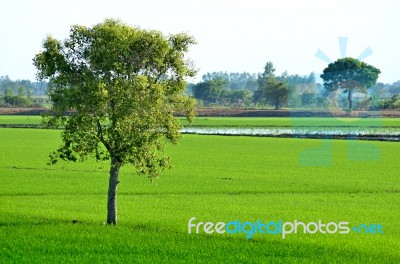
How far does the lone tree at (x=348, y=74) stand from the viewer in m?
110

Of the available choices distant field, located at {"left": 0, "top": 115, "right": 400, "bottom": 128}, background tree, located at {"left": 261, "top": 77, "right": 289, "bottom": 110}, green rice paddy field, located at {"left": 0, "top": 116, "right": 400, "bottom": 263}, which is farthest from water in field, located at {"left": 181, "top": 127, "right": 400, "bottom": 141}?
background tree, located at {"left": 261, "top": 77, "right": 289, "bottom": 110}

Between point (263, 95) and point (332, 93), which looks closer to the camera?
point (332, 93)

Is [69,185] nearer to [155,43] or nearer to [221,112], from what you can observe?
[155,43]

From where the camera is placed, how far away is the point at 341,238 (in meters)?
14.2

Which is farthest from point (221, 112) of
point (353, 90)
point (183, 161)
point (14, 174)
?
point (14, 174)

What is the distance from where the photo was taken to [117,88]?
14570 millimetres

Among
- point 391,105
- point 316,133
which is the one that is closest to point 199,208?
point 316,133

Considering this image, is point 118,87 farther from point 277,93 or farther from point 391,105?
point 277,93

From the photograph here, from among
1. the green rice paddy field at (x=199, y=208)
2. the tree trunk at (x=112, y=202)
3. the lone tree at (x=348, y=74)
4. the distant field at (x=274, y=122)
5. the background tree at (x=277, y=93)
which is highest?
the lone tree at (x=348, y=74)

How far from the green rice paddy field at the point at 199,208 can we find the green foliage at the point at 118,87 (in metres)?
0.96

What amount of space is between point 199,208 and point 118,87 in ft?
16.2

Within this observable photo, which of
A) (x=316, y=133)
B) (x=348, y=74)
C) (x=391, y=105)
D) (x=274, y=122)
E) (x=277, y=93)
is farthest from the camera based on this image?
(x=277, y=93)

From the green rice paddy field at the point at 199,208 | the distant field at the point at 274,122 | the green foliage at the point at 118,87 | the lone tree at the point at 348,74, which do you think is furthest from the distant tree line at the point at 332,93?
the green foliage at the point at 118,87

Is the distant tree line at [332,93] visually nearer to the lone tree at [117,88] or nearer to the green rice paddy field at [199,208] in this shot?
the green rice paddy field at [199,208]
